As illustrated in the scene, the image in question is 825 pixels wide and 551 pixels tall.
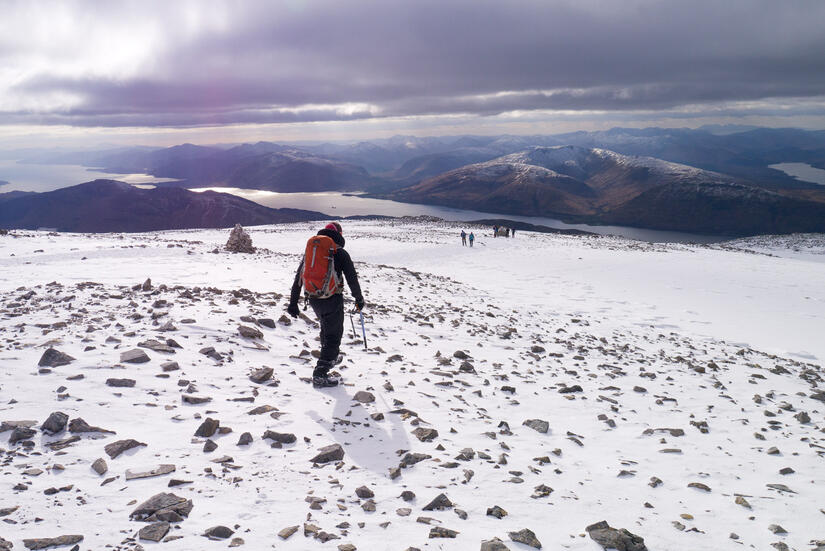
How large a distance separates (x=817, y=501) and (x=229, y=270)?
17.5 m

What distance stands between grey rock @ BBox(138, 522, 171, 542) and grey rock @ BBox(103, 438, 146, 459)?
5.01 ft

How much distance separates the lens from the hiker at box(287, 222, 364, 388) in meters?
8.38

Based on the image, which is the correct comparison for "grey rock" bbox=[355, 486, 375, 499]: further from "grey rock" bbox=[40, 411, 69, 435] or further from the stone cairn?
the stone cairn

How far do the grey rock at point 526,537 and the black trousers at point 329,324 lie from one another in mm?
4694

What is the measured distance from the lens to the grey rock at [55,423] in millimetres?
5598

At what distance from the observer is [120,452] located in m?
5.47

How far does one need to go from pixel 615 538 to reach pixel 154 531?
4727mm

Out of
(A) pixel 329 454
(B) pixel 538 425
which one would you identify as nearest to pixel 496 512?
(A) pixel 329 454

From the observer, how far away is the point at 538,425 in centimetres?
780

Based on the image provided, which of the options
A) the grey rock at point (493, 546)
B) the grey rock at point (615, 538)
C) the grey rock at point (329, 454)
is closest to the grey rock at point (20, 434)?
the grey rock at point (329, 454)

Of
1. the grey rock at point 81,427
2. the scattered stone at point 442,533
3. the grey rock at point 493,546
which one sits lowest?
the grey rock at point 493,546

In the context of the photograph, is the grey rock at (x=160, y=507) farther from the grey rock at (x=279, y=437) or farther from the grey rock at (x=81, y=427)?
the grey rock at (x=81, y=427)

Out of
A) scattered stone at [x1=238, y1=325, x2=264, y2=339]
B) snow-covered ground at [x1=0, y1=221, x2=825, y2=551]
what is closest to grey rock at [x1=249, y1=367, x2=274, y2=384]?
snow-covered ground at [x1=0, y1=221, x2=825, y2=551]

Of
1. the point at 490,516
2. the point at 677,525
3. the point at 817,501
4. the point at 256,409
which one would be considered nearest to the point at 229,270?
the point at 256,409
